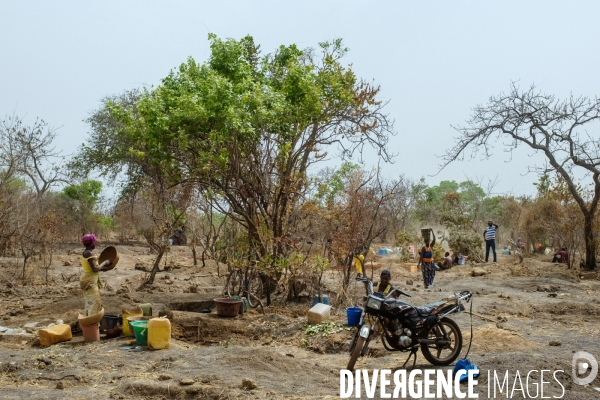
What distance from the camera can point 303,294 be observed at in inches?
471

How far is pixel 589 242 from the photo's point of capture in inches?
756

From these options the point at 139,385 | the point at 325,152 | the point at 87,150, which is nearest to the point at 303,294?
the point at 325,152

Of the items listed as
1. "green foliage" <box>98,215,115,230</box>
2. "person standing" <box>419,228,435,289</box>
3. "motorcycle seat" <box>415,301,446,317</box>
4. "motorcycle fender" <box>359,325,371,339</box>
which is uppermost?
"green foliage" <box>98,215,115,230</box>

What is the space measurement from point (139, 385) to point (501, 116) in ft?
54.9

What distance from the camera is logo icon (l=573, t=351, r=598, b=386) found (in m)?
6.09

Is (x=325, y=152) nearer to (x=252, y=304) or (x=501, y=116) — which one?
(x=252, y=304)

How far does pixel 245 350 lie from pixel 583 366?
3.87 metres

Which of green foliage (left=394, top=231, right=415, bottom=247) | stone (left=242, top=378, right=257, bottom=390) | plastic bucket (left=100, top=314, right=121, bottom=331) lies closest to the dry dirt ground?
stone (left=242, top=378, right=257, bottom=390)

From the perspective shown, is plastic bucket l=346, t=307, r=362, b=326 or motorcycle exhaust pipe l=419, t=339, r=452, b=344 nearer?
motorcycle exhaust pipe l=419, t=339, r=452, b=344

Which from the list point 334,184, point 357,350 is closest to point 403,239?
point 334,184

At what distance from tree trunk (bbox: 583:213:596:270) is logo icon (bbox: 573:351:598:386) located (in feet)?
43.1

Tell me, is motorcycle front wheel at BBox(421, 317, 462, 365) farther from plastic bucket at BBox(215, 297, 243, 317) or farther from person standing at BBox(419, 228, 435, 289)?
person standing at BBox(419, 228, 435, 289)

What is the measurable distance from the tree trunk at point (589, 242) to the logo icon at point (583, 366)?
1314cm

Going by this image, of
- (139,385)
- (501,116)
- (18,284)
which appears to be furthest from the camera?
(501,116)
